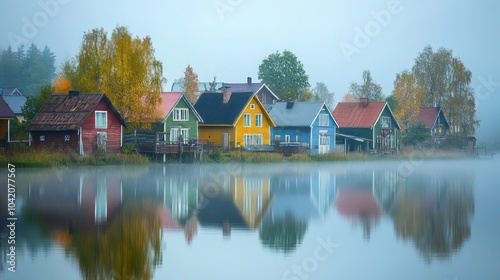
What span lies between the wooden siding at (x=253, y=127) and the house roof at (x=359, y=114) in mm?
11968

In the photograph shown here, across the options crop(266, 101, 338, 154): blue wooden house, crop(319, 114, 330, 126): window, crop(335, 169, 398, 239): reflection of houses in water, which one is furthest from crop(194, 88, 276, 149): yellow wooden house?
crop(335, 169, 398, 239): reflection of houses in water

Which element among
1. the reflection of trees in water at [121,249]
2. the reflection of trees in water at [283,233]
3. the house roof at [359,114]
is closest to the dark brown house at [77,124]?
the reflection of trees in water at [121,249]

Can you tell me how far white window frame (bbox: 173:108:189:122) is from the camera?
214 feet

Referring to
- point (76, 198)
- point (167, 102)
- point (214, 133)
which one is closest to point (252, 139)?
point (214, 133)

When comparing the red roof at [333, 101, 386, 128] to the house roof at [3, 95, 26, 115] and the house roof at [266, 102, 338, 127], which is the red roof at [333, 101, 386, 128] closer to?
the house roof at [266, 102, 338, 127]

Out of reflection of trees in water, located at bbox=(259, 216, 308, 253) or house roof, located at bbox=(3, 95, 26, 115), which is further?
house roof, located at bbox=(3, 95, 26, 115)

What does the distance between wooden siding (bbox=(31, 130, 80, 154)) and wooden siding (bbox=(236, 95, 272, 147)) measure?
1820 cm

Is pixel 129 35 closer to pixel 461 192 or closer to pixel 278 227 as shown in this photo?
pixel 461 192

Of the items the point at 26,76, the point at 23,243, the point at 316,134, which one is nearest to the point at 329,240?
the point at 23,243

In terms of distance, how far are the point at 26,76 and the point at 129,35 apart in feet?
312

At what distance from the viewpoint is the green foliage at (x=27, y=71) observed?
148 meters

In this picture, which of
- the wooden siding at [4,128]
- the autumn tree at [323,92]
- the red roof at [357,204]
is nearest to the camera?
the red roof at [357,204]

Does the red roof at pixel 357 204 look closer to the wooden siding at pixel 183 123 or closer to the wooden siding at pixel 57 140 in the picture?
the wooden siding at pixel 57 140

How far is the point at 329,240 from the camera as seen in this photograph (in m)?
24.1
